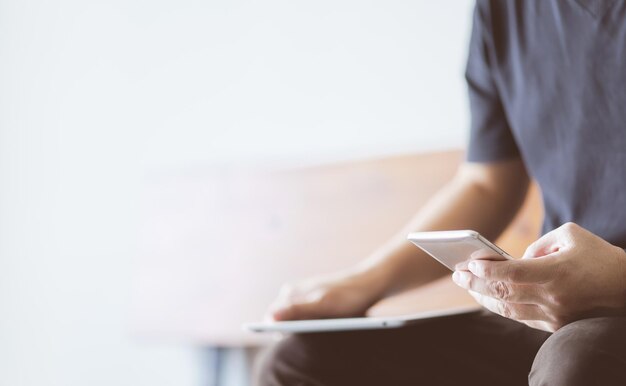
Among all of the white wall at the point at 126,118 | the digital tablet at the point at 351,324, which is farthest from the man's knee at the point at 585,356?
the white wall at the point at 126,118

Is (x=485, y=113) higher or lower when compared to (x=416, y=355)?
higher

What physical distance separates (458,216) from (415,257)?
0.08 meters

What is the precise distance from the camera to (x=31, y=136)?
2.20m

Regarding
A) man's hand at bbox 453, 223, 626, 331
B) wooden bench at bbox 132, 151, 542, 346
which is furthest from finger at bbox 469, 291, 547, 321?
wooden bench at bbox 132, 151, 542, 346

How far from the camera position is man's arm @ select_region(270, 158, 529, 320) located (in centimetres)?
83

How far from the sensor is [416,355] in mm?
736

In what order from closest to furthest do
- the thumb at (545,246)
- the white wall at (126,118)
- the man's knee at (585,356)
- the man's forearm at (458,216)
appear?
the man's knee at (585,356)
the thumb at (545,246)
the man's forearm at (458,216)
the white wall at (126,118)

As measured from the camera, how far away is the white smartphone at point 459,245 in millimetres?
461

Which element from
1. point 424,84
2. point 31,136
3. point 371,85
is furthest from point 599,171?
point 31,136

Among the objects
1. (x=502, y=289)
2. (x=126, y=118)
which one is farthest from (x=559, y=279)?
(x=126, y=118)

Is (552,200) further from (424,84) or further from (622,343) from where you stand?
(424,84)

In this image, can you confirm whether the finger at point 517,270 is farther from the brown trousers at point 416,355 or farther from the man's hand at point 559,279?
the brown trousers at point 416,355

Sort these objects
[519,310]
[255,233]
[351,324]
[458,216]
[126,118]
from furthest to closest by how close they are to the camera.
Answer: [126,118] → [255,233] → [458,216] → [351,324] → [519,310]

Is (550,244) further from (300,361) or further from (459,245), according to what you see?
(300,361)
